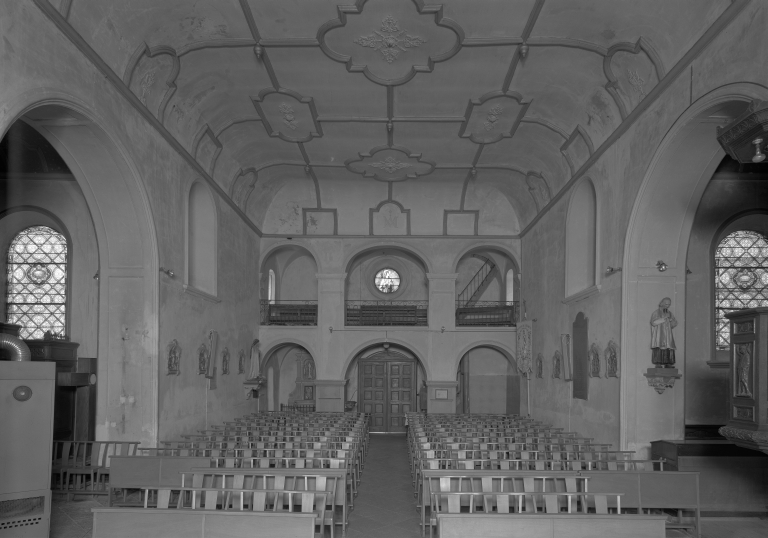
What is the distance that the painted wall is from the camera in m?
12.8

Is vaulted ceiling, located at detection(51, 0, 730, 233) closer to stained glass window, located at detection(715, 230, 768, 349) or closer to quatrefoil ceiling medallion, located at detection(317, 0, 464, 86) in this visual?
quatrefoil ceiling medallion, located at detection(317, 0, 464, 86)

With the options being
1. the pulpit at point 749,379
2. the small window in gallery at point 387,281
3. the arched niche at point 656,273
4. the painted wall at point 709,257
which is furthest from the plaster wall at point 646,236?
the small window in gallery at point 387,281

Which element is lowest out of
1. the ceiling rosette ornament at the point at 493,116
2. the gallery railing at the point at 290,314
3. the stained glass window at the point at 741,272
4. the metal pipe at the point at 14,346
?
the metal pipe at the point at 14,346

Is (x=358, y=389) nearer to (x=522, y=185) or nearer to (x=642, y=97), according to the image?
(x=522, y=185)

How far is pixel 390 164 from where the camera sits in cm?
2125

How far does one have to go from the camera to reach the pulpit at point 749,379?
7684mm

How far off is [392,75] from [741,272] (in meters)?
8.28

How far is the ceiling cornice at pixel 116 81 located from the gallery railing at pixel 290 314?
23.7ft

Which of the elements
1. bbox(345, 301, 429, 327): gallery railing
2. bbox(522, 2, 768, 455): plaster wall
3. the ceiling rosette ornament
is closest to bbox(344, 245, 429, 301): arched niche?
bbox(345, 301, 429, 327): gallery railing

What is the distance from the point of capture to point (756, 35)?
8.48m

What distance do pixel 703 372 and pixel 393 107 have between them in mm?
9198

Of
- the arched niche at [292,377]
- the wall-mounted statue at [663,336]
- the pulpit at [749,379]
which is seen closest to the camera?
the pulpit at [749,379]

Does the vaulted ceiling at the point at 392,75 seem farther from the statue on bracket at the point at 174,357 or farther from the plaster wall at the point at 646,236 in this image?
the statue on bracket at the point at 174,357

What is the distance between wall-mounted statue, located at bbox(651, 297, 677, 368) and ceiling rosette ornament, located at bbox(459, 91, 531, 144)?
6.36m
